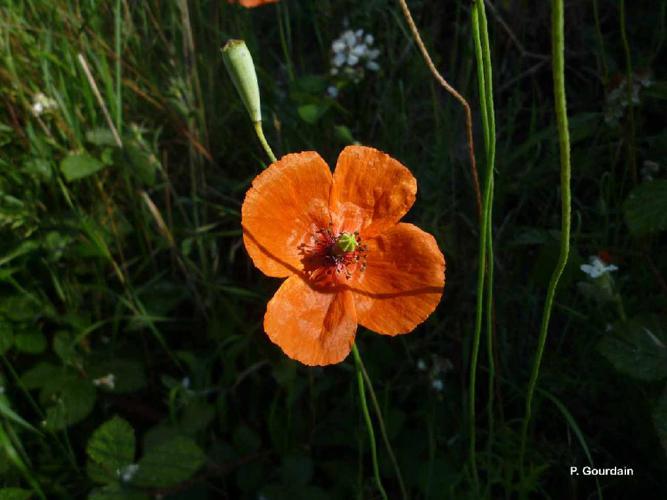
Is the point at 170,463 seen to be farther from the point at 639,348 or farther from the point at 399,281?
the point at 639,348

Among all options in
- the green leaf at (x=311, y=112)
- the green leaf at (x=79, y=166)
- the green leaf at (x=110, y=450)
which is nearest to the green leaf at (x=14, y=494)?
the green leaf at (x=110, y=450)

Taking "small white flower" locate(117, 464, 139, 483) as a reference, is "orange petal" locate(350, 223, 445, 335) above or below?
above

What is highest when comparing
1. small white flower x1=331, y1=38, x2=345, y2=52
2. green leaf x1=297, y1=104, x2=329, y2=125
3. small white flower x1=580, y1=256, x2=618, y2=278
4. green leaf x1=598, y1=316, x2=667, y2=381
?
small white flower x1=331, y1=38, x2=345, y2=52

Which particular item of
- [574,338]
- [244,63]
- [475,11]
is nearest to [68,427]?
[244,63]

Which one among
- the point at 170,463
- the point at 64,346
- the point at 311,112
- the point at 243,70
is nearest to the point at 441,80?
the point at 243,70

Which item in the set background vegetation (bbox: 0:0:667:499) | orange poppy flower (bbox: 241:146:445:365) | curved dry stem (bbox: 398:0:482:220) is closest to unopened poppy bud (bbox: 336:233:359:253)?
orange poppy flower (bbox: 241:146:445:365)

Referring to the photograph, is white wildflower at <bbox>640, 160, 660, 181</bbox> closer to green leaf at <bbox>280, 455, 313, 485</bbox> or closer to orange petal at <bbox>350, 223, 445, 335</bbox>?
orange petal at <bbox>350, 223, 445, 335</bbox>

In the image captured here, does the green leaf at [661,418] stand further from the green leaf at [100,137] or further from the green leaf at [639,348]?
the green leaf at [100,137]
